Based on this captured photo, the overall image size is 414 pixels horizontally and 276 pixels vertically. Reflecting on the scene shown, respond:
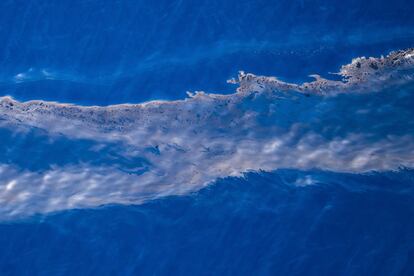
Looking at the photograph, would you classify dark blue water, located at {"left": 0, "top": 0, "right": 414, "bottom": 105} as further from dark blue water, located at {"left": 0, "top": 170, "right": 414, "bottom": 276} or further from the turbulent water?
dark blue water, located at {"left": 0, "top": 170, "right": 414, "bottom": 276}

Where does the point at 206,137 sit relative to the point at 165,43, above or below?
below

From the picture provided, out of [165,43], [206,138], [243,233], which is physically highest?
[165,43]

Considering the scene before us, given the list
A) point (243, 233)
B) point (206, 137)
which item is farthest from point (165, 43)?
point (243, 233)

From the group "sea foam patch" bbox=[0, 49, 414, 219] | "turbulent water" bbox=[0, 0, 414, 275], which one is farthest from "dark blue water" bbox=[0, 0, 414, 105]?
"sea foam patch" bbox=[0, 49, 414, 219]

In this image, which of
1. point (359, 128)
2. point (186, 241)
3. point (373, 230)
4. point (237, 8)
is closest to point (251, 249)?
point (186, 241)

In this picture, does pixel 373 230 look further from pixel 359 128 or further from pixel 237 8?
pixel 237 8

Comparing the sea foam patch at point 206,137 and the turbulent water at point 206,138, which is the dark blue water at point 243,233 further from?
the sea foam patch at point 206,137

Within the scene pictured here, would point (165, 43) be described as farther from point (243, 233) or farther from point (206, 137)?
point (243, 233)
